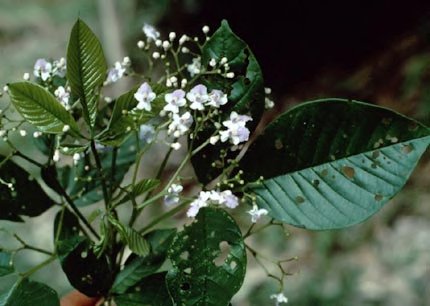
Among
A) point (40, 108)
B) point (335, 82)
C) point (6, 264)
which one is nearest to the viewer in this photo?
point (40, 108)

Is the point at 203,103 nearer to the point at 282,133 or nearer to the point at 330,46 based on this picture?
the point at 282,133

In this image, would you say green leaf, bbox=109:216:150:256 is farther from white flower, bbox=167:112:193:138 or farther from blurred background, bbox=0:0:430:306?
blurred background, bbox=0:0:430:306

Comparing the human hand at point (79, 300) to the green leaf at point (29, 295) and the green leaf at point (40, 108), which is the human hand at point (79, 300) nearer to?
the green leaf at point (29, 295)

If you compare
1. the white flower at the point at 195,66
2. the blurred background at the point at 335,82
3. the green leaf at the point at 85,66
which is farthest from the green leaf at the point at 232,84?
the blurred background at the point at 335,82

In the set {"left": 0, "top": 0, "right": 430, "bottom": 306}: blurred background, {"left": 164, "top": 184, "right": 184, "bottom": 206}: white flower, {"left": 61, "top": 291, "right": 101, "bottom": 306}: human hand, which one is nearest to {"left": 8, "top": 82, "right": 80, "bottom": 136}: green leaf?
{"left": 164, "top": 184, "right": 184, "bottom": 206}: white flower

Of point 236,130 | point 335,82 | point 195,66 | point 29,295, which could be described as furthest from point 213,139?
point 335,82

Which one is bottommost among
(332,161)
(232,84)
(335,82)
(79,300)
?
(335,82)

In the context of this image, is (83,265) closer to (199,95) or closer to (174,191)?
(174,191)
